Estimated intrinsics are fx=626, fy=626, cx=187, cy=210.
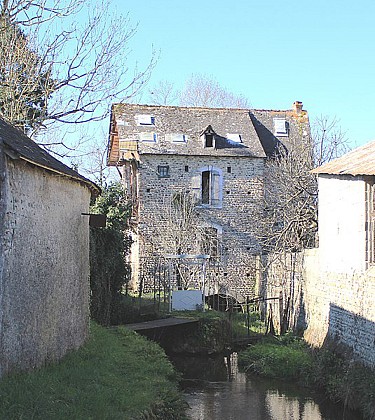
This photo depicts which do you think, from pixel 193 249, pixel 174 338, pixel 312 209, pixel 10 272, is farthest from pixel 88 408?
pixel 193 249

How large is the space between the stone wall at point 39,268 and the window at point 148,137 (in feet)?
47.5

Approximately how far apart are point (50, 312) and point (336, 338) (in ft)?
25.3

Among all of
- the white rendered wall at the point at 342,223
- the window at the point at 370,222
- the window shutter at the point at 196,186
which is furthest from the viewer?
the window shutter at the point at 196,186

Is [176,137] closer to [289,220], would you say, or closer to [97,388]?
[289,220]

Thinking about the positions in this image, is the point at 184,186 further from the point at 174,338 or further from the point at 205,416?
the point at 205,416

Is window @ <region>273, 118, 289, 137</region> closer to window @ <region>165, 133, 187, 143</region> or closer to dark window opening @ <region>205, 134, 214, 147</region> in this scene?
dark window opening @ <region>205, 134, 214, 147</region>

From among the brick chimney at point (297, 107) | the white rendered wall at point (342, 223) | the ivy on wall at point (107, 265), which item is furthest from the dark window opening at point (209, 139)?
the white rendered wall at point (342, 223)

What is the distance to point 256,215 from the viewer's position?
86.8ft

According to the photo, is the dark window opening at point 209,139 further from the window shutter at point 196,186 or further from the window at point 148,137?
the window at point 148,137

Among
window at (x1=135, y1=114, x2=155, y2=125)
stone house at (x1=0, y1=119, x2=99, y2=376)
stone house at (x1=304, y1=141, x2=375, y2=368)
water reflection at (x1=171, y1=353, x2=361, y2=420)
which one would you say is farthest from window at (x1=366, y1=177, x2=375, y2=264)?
window at (x1=135, y1=114, x2=155, y2=125)

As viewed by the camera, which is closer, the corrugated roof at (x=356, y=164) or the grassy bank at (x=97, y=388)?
the grassy bank at (x=97, y=388)

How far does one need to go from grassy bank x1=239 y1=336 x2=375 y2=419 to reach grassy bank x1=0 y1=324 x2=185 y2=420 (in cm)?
346

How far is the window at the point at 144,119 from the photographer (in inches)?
1060

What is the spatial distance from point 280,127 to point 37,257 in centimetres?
2100
